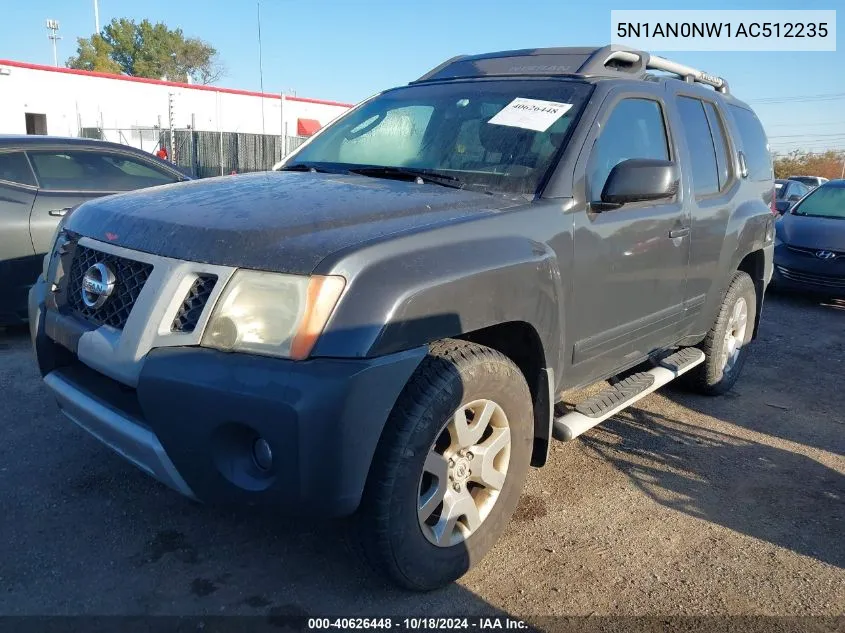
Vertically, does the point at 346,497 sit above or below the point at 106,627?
above

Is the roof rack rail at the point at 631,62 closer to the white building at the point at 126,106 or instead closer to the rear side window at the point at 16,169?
the rear side window at the point at 16,169

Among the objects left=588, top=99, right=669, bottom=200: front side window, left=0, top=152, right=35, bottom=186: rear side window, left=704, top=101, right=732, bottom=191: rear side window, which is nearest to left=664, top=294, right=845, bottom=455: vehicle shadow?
left=704, top=101, right=732, bottom=191: rear side window

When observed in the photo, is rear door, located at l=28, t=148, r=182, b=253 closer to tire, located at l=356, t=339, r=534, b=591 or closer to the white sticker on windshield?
the white sticker on windshield

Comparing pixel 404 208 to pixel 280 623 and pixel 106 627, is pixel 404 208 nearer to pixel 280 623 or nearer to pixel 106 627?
pixel 280 623

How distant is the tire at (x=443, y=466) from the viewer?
2172 mm

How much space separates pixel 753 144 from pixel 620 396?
2529 millimetres

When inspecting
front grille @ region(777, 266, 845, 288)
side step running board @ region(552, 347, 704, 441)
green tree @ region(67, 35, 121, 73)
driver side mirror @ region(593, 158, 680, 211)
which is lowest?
front grille @ region(777, 266, 845, 288)

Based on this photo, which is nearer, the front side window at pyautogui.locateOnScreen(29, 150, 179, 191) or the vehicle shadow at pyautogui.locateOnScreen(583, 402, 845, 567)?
the vehicle shadow at pyautogui.locateOnScreen(583, 402, 845, 567)

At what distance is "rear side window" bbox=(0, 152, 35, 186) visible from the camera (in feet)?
17.2

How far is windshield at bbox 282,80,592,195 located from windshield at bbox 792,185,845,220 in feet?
23.8

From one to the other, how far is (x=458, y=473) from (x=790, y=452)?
2419 mm

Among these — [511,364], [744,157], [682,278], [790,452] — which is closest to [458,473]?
[511,364]

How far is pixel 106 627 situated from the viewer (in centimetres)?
227

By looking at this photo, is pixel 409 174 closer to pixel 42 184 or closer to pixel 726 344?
pixel 726 344
